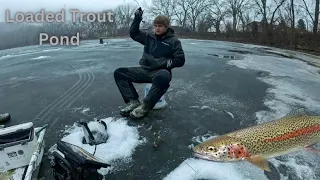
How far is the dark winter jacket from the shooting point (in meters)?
4.49

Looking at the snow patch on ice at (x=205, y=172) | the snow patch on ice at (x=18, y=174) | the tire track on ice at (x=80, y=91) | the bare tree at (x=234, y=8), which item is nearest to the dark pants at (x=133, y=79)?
the tire track on ice at (x=80, y=91)

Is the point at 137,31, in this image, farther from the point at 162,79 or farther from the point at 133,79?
the point at 162,79

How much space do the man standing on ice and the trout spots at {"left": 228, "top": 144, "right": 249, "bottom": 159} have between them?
2184 mm

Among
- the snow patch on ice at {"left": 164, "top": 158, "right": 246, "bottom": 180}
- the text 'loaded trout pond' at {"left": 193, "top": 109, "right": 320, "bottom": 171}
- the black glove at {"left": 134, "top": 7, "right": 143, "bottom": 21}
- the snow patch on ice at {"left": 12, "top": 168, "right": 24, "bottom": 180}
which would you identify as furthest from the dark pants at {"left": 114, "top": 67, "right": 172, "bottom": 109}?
the text 'loaded trout pond' at {"left": 193, "top": 109, "right": 320, "bottom": 171}

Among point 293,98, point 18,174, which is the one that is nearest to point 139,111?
point 18,174

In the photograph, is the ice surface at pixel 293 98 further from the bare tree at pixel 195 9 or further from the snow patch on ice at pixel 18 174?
the bare tree at pixel 195 9

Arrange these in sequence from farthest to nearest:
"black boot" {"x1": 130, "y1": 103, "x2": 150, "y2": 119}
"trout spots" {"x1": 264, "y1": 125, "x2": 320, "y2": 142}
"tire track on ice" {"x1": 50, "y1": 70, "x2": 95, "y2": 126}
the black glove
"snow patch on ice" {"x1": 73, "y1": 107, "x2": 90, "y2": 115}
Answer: "snow patch on ice" {"x1": 73, "y1": 107, "x2": 90, "y2": 115}
"tire track on ice" {"x1": 50, "y1": 70, "x2": 95, "y2": 126}
the black glove
"black boot" {"x1": 130, "y1": 103, "x2": 150, "y2": 119}
"trout spots" {"x1": 264, "y1": 125, "x2": 320, "y2": 142}

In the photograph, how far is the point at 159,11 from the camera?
222ft

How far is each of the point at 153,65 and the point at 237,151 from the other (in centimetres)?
262

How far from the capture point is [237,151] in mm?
2326

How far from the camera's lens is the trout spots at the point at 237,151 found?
2.31 meters

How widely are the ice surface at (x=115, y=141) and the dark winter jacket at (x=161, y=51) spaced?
1073mm

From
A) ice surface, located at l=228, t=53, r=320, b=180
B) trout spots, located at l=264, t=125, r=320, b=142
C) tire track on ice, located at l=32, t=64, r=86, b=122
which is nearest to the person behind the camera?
trout spots, located at l=264, t=125, r=320, b=142

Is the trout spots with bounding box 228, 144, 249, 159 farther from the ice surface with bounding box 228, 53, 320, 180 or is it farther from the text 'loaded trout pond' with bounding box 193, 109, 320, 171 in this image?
the ice surface with bounding box 228, 53, 320, 180
